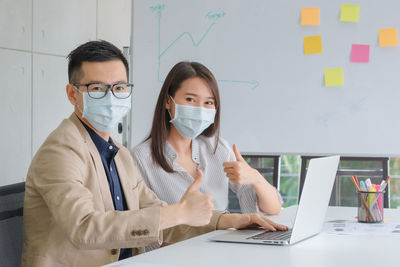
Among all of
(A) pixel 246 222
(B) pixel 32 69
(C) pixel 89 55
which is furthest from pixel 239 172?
(B) pixel 32 69

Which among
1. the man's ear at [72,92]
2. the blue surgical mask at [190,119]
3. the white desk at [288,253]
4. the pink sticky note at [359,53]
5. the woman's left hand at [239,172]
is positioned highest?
the pink sticky note at [359,53]

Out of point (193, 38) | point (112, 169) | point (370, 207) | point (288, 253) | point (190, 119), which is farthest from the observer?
point (193, 38)

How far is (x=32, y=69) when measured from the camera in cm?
295

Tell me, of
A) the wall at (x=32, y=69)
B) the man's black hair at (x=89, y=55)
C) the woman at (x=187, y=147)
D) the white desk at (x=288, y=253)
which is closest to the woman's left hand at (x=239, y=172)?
the woman at (x=187, y=147)

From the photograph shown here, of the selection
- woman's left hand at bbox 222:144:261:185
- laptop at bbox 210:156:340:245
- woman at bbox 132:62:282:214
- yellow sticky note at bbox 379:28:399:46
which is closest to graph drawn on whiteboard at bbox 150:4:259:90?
yellow sticky note at bbox 379:28:399:46

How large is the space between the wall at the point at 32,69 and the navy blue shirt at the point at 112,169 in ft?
4.60

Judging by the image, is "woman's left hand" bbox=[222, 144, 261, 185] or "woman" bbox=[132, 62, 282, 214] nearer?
"woman's left hand" bbox=[222, 144, 261, 185]

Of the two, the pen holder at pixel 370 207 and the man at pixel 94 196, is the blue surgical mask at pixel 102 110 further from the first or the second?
the pen holder at pixel 370 207

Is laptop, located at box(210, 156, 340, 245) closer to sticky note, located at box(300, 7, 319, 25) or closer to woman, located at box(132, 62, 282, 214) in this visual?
woman, located at box(132, 62, 282, 214)

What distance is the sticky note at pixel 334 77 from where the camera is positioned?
273 cm

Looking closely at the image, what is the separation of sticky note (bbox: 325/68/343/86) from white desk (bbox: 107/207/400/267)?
1388 millimetres

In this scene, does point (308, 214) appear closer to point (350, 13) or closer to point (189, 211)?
point (189, 211)

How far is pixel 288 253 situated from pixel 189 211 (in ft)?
0.78

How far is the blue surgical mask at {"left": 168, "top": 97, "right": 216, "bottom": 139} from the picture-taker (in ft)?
6.77
